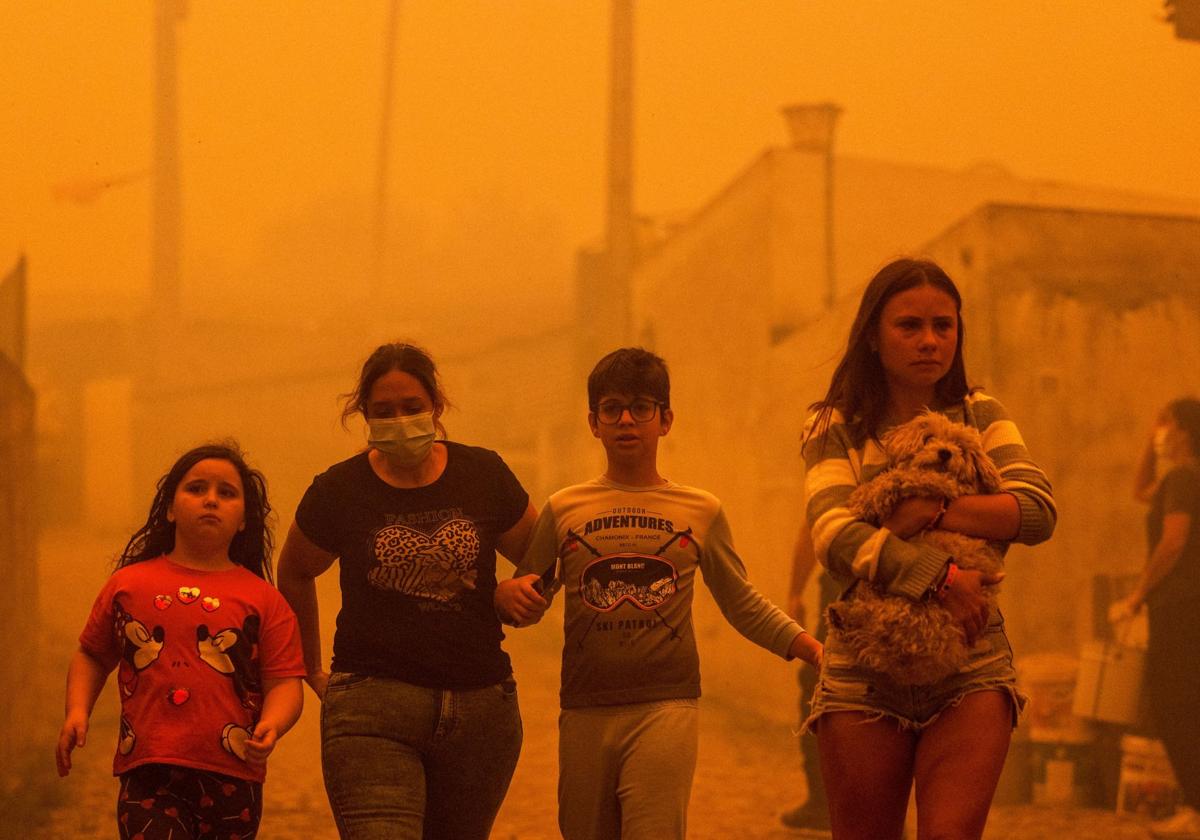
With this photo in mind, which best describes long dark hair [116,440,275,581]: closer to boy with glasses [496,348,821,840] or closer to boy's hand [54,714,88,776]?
boy's hand [54,714,88,776]

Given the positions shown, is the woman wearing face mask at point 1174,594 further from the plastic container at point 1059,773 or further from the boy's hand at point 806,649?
the boy's hand at point 806,649

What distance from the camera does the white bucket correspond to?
592 centimetres

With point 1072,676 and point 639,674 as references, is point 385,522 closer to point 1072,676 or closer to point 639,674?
point 639,674

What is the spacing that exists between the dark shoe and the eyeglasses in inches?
128

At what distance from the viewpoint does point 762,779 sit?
5898 millimetres

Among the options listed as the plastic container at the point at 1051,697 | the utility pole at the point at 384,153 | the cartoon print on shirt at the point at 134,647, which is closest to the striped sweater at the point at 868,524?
the cartoon print on shirt at the point at 134,647

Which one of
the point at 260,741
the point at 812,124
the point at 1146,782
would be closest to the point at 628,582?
the point at 260,741

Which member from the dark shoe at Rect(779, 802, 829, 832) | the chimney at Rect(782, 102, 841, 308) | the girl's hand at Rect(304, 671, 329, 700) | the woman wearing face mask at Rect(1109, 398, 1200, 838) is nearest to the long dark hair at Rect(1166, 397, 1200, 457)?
the woman wearing face mask at Rect(1109, 398, 1200, 838)

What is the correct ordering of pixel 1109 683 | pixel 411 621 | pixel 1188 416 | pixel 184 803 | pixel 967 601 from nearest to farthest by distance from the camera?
pixel 967 601 < pixel 184 803 < pixel 411 621 < pixel 1109 683 < pixel 1188 416

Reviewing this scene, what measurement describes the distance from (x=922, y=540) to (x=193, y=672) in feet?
4.60

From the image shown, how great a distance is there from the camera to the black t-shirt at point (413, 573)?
2809 mm

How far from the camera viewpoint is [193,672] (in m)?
2.74

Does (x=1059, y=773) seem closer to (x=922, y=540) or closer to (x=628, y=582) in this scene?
(x=628, y=582)

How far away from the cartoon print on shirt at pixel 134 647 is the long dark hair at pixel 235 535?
0.21 m
